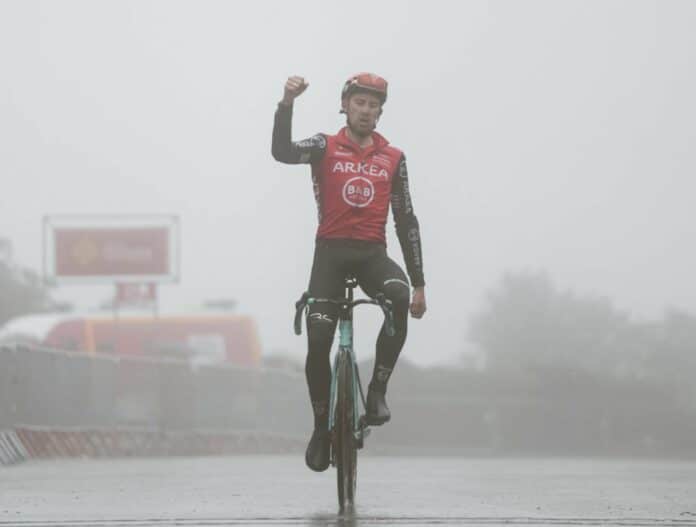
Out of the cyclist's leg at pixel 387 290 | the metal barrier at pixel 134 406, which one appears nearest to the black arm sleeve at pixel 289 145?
the cyclist's leg at pixel 387 290

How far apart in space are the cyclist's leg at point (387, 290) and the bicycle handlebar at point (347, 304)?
24 mm

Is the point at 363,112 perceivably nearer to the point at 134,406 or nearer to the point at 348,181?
the point at 348,181

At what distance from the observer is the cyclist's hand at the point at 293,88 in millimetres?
9047

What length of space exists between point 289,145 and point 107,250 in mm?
53198

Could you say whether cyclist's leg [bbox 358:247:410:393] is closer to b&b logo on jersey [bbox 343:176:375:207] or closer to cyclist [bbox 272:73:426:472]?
cyclist [bbox 272:73:426:472]

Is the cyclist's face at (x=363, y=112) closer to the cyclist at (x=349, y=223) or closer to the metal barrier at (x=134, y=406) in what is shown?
the cyclist at (x=349, y=223)

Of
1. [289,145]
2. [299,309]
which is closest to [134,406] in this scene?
[299,309]

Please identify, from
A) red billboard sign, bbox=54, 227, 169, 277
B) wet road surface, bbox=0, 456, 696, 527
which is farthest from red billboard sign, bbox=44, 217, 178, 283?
wet road surface, bbox=0, 456, 696, 527

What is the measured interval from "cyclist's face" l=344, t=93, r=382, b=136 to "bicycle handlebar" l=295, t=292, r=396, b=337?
0.83 metres

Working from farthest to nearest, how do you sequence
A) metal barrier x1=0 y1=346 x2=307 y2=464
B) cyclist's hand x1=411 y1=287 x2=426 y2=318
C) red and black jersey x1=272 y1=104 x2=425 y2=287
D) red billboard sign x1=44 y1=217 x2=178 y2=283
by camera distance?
red billboard sign x1=44 y1=217 x2=178 y2=283 < metal barrier x1=0 y1=346 x2=307 y2=464 < cyclist's hand x1=411 y1=287 x2=426 y2=318 < red and black jersey x1=272 y1=104 x2=425 y2=287

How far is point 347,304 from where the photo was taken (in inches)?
368

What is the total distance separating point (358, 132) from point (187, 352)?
1149 inches

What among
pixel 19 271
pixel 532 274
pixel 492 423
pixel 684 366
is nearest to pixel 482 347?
pixel 532 274

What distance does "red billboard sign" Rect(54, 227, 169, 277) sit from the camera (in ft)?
199
